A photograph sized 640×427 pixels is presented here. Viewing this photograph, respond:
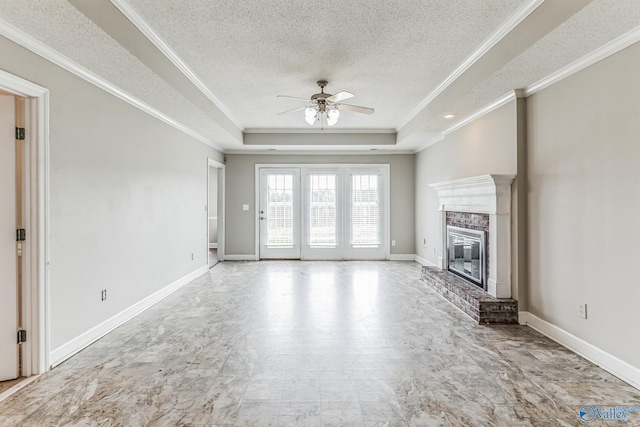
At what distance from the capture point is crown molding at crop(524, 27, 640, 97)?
226cm

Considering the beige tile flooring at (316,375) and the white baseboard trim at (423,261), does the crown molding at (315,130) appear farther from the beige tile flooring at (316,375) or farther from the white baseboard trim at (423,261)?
the beige tile flooring at (316,375)

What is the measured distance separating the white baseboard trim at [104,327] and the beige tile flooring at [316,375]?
75mm

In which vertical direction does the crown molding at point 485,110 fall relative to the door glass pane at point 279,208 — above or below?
Answer: above

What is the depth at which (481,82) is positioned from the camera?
3154mm

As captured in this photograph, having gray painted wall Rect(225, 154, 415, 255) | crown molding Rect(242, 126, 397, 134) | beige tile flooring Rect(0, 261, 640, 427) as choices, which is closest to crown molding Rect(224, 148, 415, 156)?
gray painted wall Rect(225, 154, 415, 255)

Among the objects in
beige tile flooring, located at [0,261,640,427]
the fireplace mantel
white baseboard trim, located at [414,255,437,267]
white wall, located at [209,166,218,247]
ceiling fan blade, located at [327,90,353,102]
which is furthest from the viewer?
white wall, located at [209,166,218,247]

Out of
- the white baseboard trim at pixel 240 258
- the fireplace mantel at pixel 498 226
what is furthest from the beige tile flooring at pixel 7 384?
the white baseboard trim at pixel 240 258

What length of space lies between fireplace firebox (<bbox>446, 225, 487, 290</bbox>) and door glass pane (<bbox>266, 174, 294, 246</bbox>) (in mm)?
3548

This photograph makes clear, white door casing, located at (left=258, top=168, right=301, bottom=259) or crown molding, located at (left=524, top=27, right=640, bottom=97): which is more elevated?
crown molding, located at (left=524, top=27, right=640, bottom=97)

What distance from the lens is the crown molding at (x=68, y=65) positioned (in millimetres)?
2166

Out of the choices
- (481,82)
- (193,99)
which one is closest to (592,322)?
(481,82)

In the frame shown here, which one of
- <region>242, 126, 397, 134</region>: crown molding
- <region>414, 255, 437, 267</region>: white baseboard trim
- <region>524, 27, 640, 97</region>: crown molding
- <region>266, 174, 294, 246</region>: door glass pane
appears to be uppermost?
<region>242, 126, 397, 134</region>: crown molding

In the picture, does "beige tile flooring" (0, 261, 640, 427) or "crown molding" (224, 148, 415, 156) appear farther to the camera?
"crown molding" (224, 148, 415, 156)

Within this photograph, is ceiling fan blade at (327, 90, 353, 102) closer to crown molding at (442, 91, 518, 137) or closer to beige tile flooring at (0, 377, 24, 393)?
crown molding at (442, 91, 518, 137)
